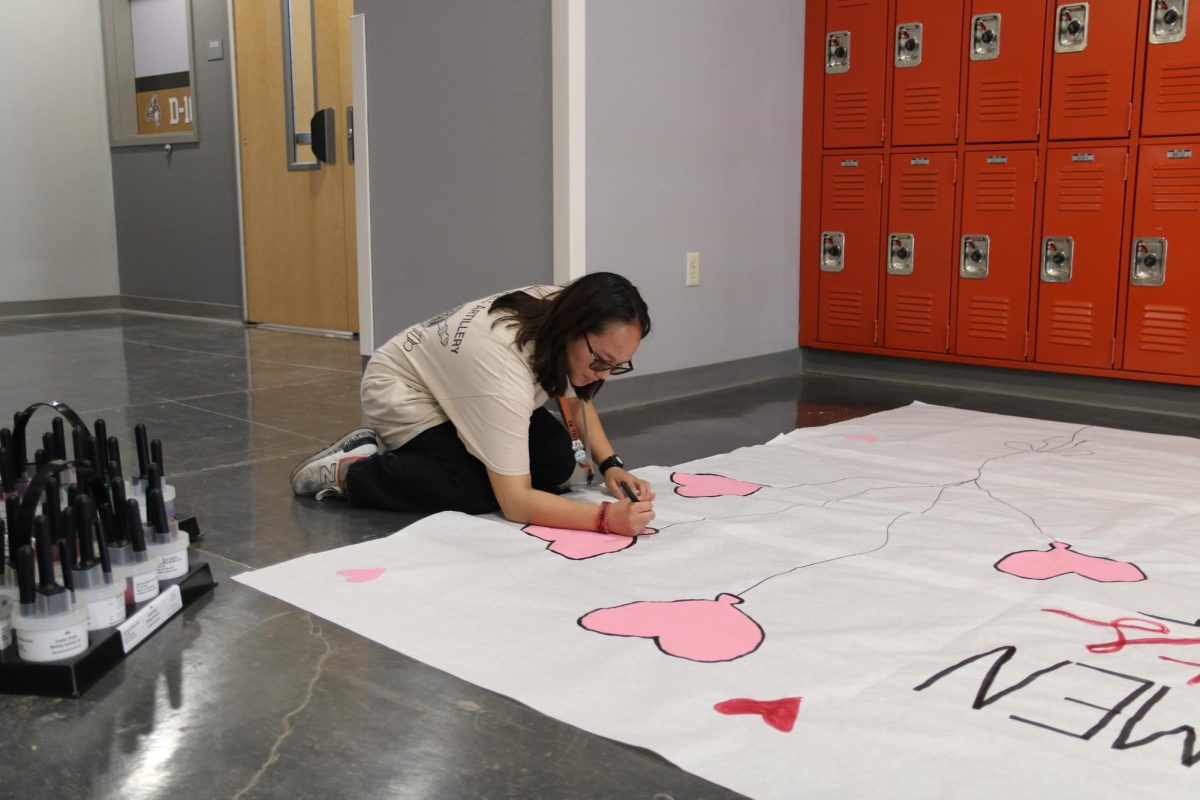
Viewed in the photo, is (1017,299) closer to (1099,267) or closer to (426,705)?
(1099,267)

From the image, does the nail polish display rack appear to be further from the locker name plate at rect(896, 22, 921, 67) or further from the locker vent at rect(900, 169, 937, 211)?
the locker name plate at rect(896, 22, 921, 67)

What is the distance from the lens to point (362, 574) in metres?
1.84

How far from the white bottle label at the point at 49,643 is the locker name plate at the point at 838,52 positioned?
356 cm

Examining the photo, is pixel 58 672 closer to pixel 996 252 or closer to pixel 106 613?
pixel 106 613

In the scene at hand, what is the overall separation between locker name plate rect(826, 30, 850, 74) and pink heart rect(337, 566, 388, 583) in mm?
3068

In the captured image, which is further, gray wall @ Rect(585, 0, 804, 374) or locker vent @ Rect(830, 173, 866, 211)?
locker vent @ Rect(830, 173, 866, 211)

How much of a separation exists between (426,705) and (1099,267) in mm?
3109

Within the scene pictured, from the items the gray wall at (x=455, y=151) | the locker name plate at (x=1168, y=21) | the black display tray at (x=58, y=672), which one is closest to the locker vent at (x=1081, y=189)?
the locker name plate at (x=1168, y=21)

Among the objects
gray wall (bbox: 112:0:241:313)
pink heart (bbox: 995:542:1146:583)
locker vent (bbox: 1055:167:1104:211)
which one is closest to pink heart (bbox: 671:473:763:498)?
pink heart (bbox: 995:542:1146:583)

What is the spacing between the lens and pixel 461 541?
2014 millimetres

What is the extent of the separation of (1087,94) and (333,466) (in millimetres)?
2825

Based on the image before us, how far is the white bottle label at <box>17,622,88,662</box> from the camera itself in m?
1.36

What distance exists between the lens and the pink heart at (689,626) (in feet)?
4.99

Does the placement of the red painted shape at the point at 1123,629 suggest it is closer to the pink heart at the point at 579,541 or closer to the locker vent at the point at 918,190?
the pink heart at the point at 579,541
